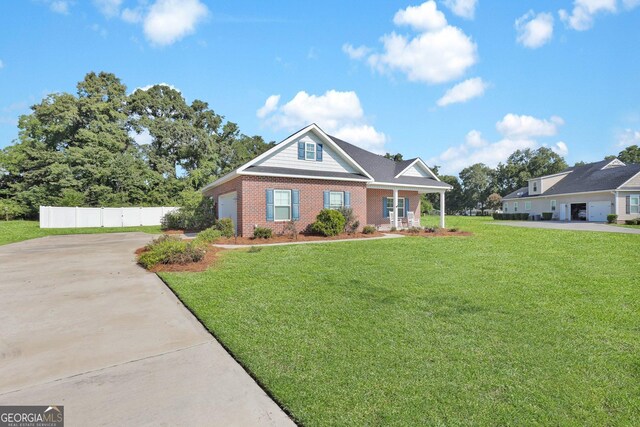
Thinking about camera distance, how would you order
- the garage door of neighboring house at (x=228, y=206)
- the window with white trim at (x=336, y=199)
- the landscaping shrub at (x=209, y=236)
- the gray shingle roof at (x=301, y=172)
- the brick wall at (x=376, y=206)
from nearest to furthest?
the landscaping shrub at (x=209, y=236), the gray shingle roof at (x=301, y=172), the window with white trim at (x=336, y=199), the garage door of neighboring house at (x=228, y=206), the brick wall at (x=376, y=206)

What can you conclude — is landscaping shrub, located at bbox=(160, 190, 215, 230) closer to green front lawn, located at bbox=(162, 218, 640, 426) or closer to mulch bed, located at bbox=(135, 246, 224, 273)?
mulch bed, located at bbox=(135, 246, 224, 273)

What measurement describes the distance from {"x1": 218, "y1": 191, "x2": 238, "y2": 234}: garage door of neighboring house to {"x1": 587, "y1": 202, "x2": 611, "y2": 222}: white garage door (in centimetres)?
3227

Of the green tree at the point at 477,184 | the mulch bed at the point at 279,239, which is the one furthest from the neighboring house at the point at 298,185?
the green tree at the point at 477,184

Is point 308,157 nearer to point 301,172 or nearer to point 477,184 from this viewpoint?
point 301,172

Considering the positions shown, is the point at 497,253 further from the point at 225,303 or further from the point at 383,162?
the point at 383,162

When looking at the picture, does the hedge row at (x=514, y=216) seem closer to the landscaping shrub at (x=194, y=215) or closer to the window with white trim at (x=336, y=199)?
the window with white trim at (x=336, y=199)

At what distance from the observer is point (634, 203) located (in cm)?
2609

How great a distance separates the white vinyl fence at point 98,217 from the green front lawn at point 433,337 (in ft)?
75.2

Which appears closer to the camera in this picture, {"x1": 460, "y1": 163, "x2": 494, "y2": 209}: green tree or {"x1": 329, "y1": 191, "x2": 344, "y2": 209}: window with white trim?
{"x1": 329, "y1": 191, "x2": 344, "y2": 209}: window with white trim

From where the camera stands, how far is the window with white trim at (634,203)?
85.3 ft

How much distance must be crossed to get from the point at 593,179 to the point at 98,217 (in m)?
46.8

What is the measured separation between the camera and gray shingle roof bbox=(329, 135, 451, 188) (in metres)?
19.3

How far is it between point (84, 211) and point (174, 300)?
85.3 feet

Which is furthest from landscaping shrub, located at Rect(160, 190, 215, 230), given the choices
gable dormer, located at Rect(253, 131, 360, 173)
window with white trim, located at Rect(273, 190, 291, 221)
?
gable dormer, located at Rect(253, 131, 360, 173)
